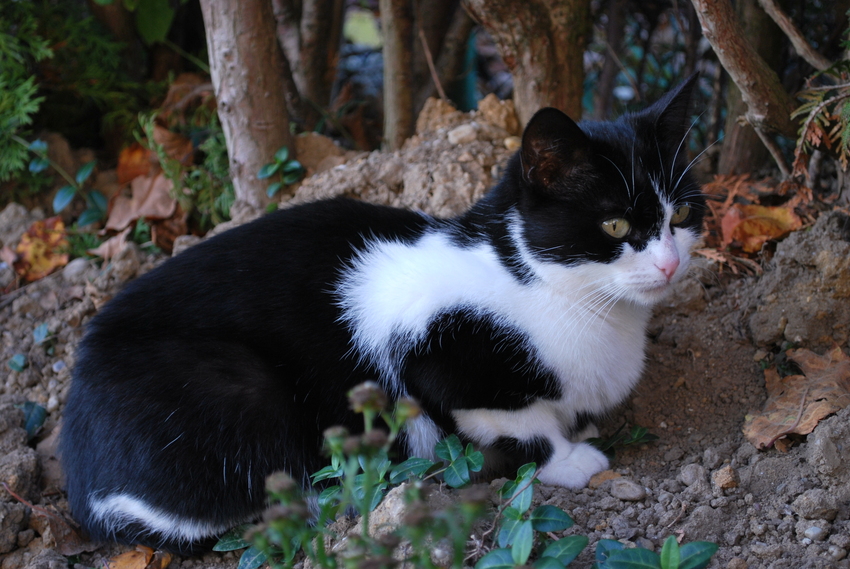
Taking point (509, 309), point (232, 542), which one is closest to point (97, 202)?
point (232, 542)

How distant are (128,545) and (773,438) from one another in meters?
1.89

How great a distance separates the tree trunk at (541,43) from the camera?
9.12ft

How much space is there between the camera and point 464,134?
2.95 metres

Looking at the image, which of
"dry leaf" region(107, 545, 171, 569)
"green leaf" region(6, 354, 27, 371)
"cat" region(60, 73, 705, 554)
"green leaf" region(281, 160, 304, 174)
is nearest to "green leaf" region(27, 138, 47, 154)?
"green leaf" region(6, 354, 27, 371)

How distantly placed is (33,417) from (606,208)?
213cm

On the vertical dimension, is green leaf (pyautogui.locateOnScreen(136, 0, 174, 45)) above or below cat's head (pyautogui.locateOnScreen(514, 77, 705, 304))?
above

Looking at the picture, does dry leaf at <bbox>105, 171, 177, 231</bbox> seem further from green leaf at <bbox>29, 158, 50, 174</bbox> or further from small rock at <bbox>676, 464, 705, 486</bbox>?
small rock at <bbox>676, 464, 705, 486</bbox>

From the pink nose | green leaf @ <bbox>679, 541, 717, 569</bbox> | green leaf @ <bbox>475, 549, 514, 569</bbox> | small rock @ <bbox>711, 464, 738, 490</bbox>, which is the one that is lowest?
small rock @ <bbox>711, 464, 738, 490</bbox>

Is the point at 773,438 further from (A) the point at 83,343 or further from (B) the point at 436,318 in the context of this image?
(A) the point at 83,343

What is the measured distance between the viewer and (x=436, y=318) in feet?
6.41

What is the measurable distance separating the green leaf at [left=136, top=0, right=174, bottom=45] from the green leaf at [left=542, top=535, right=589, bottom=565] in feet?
10.6

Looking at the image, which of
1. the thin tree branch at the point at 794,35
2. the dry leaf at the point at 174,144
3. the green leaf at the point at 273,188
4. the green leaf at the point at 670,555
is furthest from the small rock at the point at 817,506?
the dry leaf at the point at 174,144

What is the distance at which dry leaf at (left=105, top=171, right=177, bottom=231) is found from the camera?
3.26m

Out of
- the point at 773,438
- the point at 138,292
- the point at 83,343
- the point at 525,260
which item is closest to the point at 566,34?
the point at 525,260
